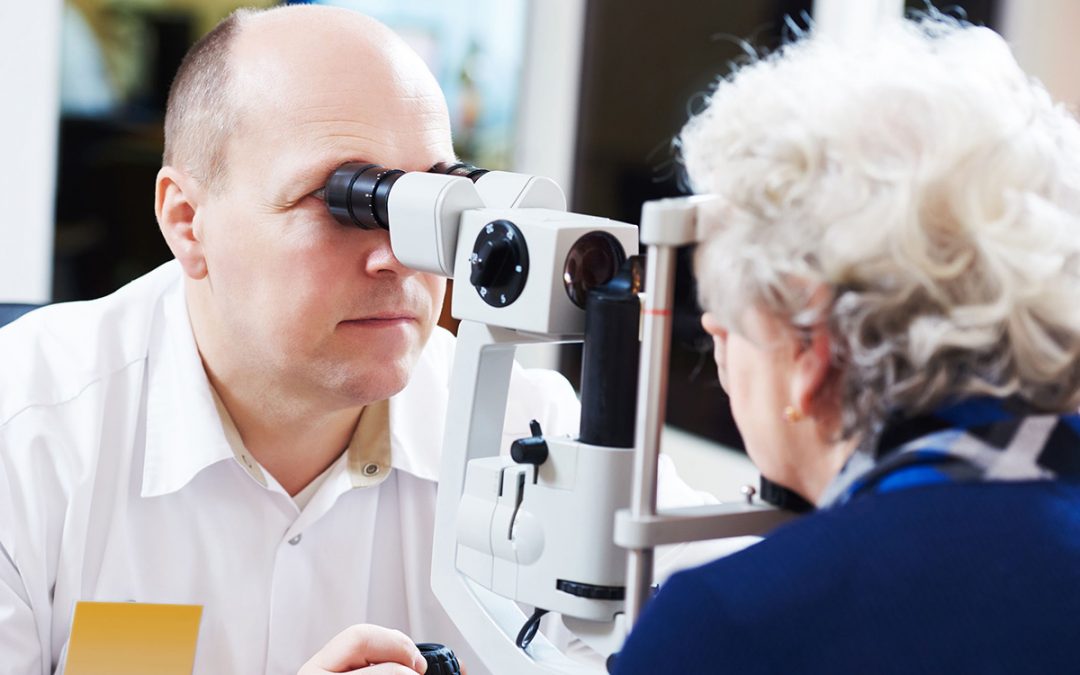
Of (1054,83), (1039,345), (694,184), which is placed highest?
(1054,83)

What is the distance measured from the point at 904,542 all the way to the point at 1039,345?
0.18m

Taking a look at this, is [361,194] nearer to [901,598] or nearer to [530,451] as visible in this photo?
[530,451]

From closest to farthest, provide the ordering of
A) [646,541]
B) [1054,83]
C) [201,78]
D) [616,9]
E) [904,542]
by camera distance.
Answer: [904,542] → [646,541] → [201,78] → [1054,83] → [616,9]

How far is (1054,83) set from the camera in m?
2.45

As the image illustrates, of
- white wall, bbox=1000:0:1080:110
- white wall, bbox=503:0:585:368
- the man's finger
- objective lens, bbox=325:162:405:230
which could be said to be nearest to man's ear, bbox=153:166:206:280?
objective lens, bbox=325:162:405:230

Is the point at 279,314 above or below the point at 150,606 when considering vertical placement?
above

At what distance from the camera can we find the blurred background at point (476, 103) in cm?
328

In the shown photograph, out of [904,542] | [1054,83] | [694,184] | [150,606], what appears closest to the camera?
[904,542]

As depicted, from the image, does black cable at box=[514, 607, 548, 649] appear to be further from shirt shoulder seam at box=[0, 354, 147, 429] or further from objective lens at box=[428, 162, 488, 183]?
shirt shoulder seam at box=[0, 354, 147, 429]

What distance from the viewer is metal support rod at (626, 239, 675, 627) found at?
0.91 m

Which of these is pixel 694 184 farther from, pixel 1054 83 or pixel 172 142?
pixel 1054 83

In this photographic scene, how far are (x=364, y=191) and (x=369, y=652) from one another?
494 mm

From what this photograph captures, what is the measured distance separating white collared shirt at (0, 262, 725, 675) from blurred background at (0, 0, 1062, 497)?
1375 mm

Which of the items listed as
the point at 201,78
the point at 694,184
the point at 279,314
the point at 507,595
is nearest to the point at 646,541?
the point at 507,595
